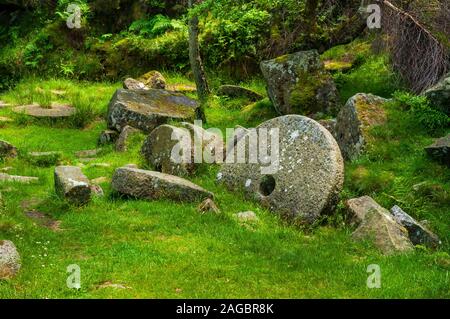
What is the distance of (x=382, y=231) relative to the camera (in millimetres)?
10500

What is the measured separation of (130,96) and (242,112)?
3.51 m

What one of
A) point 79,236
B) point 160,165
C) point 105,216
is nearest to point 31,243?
point 79,236

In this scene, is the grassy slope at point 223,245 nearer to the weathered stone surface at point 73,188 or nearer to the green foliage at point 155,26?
the weathered stone surface at point 73,188

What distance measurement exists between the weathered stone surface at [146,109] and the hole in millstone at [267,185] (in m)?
6.17

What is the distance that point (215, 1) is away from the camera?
54.7 ft

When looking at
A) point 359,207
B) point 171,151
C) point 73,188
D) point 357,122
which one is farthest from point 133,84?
point 359,207

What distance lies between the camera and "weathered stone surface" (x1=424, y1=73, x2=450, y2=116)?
583 inches

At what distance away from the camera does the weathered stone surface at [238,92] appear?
21.4m

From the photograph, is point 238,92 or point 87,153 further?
point 238,92

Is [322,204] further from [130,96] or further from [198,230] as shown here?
[130,96]

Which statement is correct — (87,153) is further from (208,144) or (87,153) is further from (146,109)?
(208,144)

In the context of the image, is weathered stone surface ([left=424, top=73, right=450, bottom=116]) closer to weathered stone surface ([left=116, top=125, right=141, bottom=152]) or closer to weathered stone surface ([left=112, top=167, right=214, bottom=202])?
weathered stone surface ([left=112, top=167, right=214, bottom=202])

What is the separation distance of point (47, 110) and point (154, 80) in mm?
3981

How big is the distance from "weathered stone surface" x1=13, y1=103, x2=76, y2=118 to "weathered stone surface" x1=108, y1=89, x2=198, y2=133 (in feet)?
8.34
